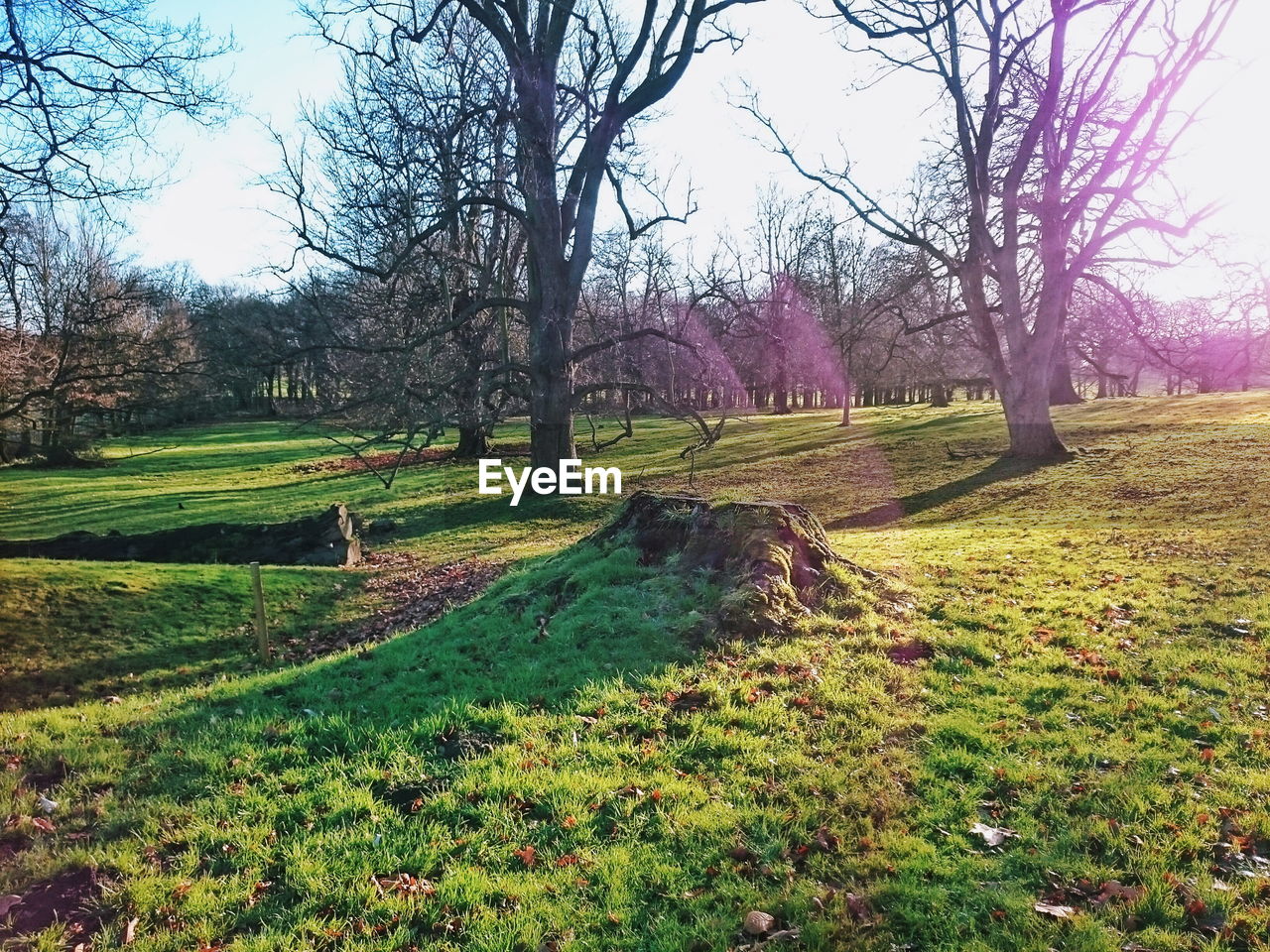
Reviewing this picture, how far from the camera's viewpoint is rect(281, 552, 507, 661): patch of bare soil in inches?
394

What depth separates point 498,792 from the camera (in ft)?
14.1

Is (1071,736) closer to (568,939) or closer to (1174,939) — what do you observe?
(1174,939)

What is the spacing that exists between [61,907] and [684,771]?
324 cm

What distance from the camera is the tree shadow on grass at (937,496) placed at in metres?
16.6

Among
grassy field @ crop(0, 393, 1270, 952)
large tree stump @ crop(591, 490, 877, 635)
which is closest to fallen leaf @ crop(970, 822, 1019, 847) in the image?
grassy field @ crop(0, 393, 1270, 952)

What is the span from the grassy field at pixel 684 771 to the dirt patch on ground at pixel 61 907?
0.07 meters

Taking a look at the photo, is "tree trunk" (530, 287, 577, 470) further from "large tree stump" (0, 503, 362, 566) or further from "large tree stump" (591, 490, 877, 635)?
"large tree stump" (591, 490, 877, 635)

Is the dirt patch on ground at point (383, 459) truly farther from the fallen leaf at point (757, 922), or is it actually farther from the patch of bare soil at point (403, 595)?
the fallen leaf at point (757, 922)

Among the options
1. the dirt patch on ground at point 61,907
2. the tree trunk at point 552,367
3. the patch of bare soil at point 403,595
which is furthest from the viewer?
the tree trunk at point 552,367

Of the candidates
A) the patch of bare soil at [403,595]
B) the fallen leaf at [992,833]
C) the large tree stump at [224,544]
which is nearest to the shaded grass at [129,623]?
the patch of bare soil at [403,595]

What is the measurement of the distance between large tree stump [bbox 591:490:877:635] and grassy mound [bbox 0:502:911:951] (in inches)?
10.6

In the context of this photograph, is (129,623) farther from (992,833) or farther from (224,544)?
(992,833)

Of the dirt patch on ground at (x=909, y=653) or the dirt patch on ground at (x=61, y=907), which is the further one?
the dirt patch on ground at (x=909, y=653)

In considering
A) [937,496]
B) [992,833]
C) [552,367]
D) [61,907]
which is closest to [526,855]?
[61,907]
